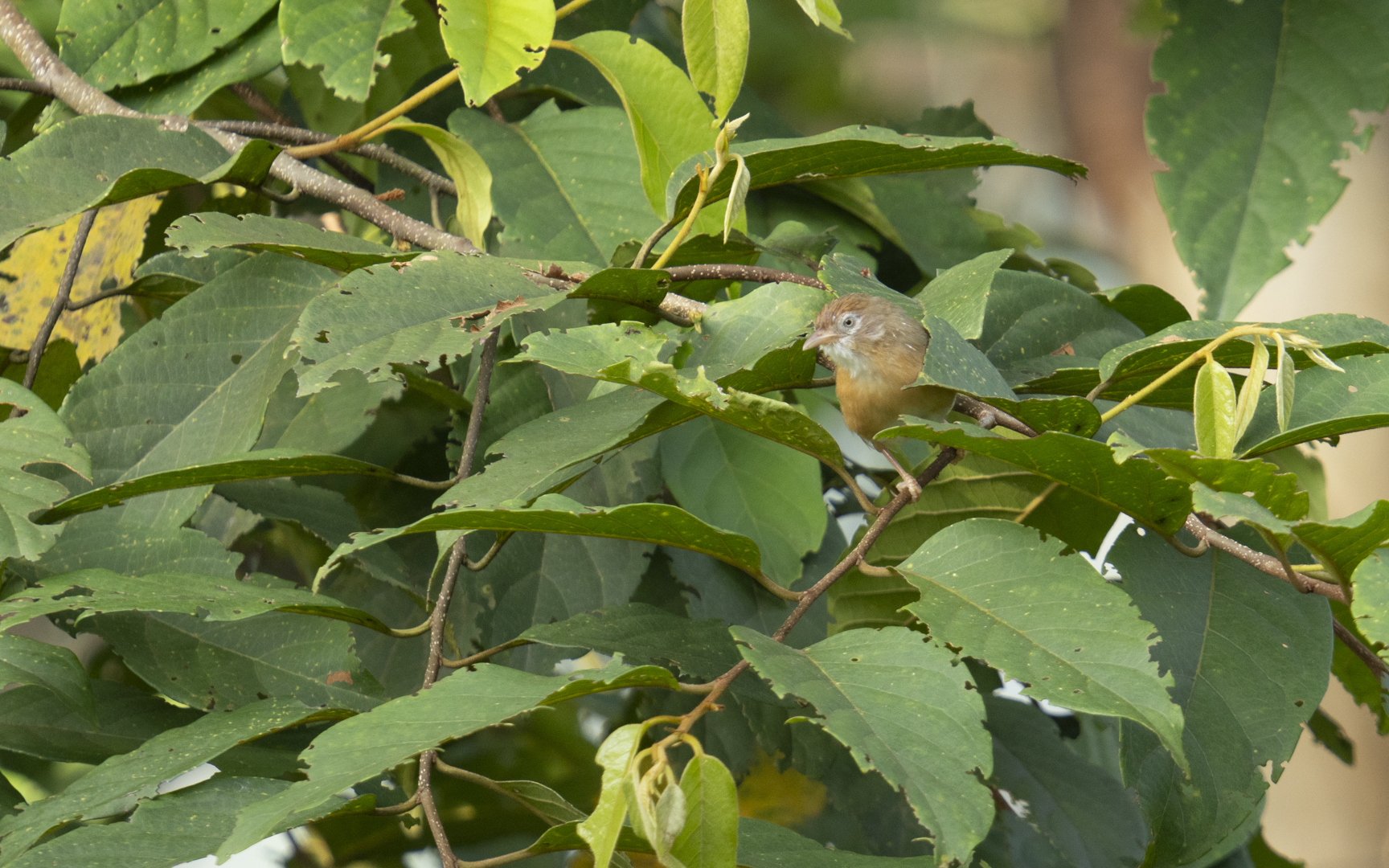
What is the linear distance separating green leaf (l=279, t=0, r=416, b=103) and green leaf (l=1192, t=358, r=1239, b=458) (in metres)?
0.81

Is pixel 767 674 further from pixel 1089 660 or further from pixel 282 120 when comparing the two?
pixel 282 120

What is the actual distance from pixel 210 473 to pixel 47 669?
6.9 inches

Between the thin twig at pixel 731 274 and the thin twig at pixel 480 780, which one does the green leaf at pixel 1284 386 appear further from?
the thin twig at pixel 480 780

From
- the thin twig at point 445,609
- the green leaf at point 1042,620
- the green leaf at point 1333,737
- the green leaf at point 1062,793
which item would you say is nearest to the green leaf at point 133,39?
the thin twig at point 445,609

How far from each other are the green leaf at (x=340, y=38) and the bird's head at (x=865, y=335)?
52 centimetres

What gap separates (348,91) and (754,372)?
1.78ft

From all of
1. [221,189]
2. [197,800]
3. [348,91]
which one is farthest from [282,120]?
[197,800]

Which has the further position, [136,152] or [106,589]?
[136,152]

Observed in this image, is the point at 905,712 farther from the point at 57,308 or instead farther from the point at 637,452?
the point at 57,308

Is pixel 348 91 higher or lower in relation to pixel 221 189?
higher

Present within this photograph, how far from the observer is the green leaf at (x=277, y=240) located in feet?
2.70

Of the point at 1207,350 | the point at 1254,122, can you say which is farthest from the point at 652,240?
the point at 1254,122

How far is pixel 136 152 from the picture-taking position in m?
0.94

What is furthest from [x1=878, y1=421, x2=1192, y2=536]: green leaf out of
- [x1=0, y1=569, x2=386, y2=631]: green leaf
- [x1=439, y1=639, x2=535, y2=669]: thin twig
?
[x1=0, y1=569, x2=386, y2=631]: green leaf
